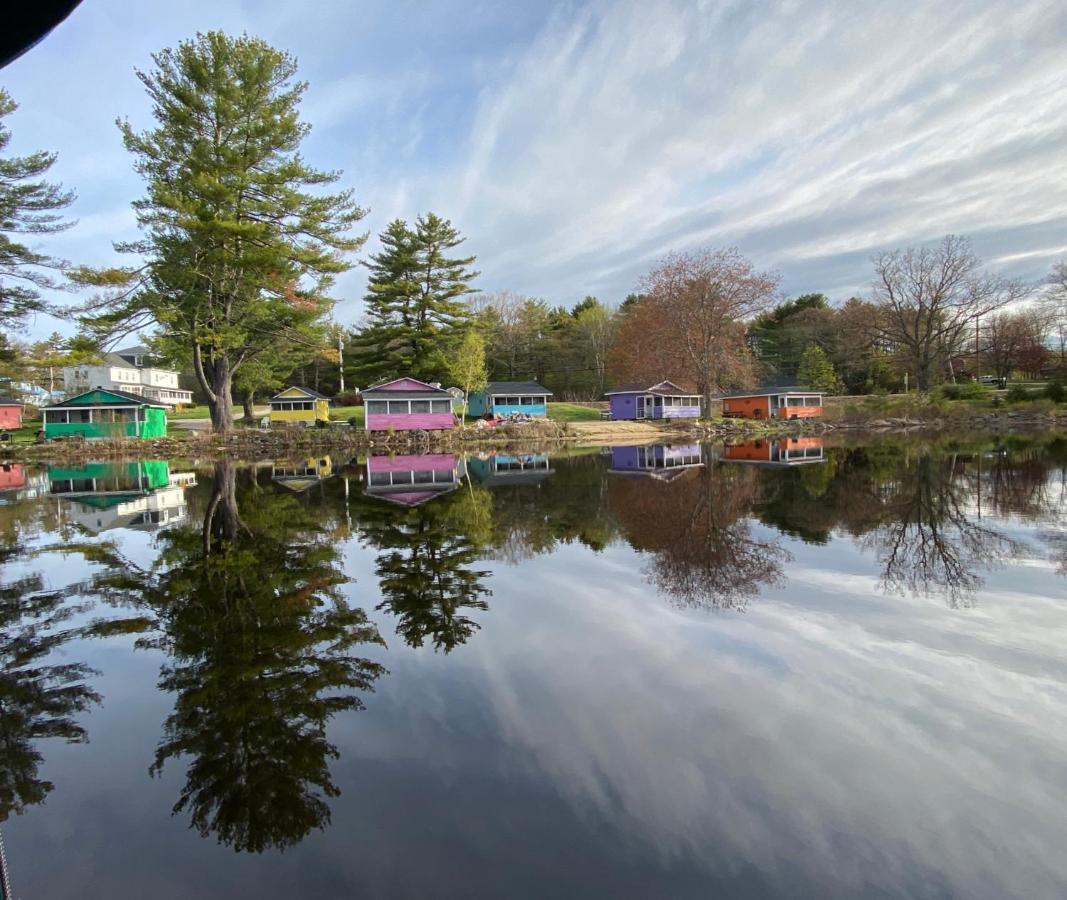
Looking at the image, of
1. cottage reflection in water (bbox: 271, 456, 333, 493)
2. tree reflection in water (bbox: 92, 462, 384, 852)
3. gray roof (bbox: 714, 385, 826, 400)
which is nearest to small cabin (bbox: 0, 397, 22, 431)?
cottage reflection in water (bbox: 271, 456, 333, 493)

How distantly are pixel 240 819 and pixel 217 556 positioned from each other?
5.78m

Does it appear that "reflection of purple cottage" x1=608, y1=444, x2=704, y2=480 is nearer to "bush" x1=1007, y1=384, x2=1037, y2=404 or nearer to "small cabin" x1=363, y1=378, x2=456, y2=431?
"small cabin" x1=363, y1=378, x2=456, y2=431

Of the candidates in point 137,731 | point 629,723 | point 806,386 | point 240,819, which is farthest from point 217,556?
point 806,386

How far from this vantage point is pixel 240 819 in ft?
8.95

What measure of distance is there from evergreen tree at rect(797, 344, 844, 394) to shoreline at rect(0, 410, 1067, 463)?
11.2 meters

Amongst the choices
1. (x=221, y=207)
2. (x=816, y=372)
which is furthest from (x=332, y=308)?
(x=816, y=372)

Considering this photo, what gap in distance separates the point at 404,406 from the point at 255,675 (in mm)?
32038

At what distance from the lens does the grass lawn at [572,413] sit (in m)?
49.7

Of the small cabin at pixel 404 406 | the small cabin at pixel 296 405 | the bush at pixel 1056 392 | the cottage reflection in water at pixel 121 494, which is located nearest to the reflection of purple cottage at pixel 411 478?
the cottage reflection in water at pixel 121 494

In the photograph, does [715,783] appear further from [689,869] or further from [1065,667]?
[1065,667]

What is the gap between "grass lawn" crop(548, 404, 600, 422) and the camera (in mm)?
49656

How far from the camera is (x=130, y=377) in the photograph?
194 feet

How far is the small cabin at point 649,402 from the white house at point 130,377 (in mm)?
38617

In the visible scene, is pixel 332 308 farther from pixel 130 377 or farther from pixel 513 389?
pixel 130 377
